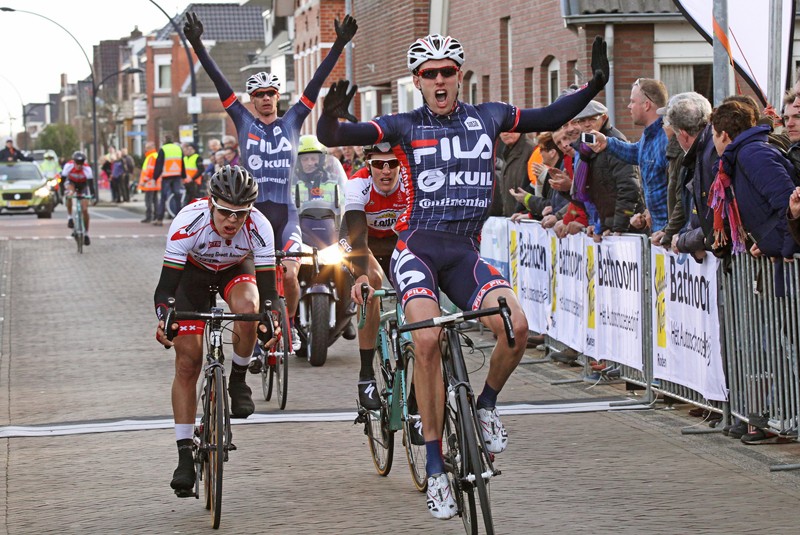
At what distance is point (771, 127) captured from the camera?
908 cm

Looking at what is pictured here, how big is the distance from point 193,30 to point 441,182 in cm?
437

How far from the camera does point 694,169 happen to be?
32.2ft

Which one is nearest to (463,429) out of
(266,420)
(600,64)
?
(600,64)

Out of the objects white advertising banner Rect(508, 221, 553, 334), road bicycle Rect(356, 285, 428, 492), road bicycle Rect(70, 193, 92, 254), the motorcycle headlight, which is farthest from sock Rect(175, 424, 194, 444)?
road bicycle Rect(70, 193, 92, 254)

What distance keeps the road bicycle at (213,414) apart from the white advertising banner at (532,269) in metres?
5.96

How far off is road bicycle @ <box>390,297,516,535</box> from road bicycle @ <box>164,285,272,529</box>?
101cm

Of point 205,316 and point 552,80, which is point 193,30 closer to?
point 205,316

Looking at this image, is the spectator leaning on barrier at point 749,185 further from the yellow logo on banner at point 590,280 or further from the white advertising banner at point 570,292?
the white advertising banner at point 570,292

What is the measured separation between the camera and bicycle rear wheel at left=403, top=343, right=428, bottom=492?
7.63 m

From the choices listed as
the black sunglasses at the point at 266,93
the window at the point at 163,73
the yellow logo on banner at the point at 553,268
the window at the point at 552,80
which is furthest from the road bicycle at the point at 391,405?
the window at the point at 163,73

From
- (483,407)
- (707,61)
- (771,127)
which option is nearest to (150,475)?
(483,407)

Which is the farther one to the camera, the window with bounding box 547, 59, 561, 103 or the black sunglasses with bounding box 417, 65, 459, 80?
the window with bounding box 547, 59, 561, 103

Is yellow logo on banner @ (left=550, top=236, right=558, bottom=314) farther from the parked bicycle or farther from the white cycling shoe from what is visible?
the parked bicycle

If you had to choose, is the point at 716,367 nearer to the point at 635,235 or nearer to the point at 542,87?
the point at 635,235
